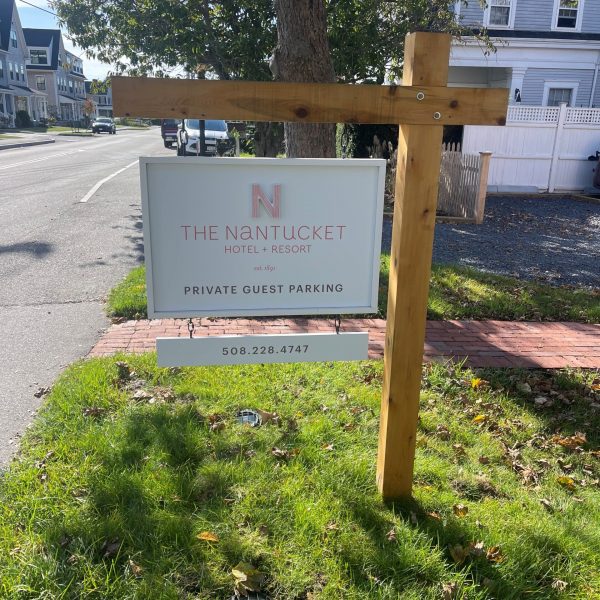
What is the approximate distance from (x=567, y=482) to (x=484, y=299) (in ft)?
11.3

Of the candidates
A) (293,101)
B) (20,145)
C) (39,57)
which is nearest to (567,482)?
(293,101)

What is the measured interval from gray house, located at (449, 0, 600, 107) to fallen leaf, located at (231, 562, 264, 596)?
19.0 m

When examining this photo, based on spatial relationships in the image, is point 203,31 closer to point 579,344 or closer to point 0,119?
point 579,344

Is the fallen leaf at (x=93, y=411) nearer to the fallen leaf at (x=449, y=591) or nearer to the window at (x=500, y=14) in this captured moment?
the fallen leaf at (x=449, y=591)

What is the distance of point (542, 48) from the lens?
1998 centimetres

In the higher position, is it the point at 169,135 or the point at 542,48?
the point at 542,48

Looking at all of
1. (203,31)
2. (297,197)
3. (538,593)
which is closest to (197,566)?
(538,593)

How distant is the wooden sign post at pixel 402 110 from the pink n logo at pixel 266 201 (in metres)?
0.33

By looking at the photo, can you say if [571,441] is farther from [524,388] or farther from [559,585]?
[559,585]

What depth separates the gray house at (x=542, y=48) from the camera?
771 inches

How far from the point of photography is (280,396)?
4.23 m

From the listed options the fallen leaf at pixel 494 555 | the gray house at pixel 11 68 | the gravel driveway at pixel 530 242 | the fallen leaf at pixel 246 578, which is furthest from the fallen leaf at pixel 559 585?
the gray house at pixel 11 68

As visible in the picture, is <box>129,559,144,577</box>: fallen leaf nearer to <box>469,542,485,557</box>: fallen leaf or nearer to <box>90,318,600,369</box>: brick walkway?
<box>469,542,485,557</box>: fallen leaf

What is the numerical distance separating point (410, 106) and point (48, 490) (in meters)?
2.54
